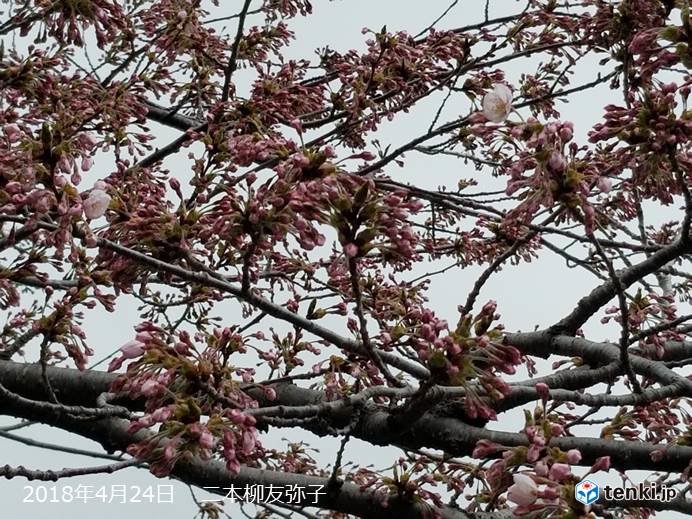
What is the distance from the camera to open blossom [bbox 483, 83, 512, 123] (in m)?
2.00

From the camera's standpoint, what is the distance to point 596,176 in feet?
6.15

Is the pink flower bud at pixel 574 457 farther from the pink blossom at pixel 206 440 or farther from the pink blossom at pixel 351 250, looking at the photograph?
the pink blossom at pixel 206 440

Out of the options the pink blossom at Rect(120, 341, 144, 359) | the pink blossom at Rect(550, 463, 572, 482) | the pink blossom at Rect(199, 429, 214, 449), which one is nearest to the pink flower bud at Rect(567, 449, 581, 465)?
the pink blossom at Rect(550, 463, 572, 482)

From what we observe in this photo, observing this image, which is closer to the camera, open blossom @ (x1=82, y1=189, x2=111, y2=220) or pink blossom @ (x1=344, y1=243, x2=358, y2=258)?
pink blossom @ (x1=344, y1=243, x2=358, y2=258)

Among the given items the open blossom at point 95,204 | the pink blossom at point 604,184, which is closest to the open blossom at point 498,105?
the pink blossom at point 604,184

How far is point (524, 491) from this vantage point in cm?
159

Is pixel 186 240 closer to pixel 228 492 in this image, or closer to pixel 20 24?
pixel 228 492

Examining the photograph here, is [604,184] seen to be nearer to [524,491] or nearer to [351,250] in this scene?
[351,250]

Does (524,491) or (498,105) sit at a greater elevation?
(498,105)

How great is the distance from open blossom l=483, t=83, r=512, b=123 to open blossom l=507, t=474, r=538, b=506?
996mm

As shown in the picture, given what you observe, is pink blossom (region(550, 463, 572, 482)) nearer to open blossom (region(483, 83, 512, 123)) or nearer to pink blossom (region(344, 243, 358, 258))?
pink blossom (region(344, 243, 358, 258))

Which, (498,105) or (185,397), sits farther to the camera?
(498,105)

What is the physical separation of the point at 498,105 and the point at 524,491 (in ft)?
3.48

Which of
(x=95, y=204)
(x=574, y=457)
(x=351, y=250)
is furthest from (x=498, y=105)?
(x=95, y=204)
